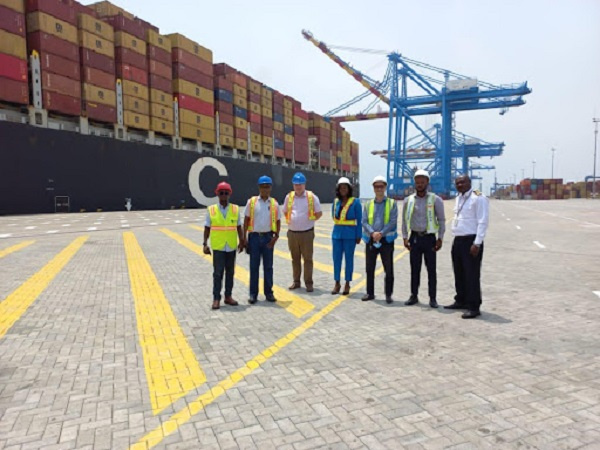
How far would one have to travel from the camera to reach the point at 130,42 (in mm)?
37656

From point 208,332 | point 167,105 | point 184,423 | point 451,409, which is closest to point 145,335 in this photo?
point 208,332

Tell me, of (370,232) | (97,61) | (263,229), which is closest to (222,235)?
(263,229)

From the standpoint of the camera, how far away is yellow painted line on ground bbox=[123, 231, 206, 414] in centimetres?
312

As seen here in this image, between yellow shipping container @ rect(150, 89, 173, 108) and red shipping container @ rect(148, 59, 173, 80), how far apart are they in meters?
1.80

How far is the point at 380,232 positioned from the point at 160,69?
41497 mm

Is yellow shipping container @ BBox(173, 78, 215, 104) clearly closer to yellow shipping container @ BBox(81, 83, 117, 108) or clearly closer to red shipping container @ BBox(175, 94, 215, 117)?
red shipping container @ BBox(175, 94, 215, 117)

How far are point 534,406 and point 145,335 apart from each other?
3.83 meters

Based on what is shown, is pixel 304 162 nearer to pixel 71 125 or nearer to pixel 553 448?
pixel 71 125

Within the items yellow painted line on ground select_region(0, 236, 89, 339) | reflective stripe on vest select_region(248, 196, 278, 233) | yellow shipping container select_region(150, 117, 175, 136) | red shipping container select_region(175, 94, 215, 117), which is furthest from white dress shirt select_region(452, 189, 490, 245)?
red shipping container select_region(175, 94, 215, 117)

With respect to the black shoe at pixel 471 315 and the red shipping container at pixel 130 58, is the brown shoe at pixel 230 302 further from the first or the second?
the red shipping container at pixel 130 58

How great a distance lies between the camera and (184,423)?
8.59 ft

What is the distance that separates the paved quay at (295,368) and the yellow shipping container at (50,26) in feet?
105

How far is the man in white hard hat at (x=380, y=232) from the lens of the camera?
586 cm

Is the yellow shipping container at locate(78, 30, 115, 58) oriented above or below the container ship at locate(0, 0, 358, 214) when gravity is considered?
above
